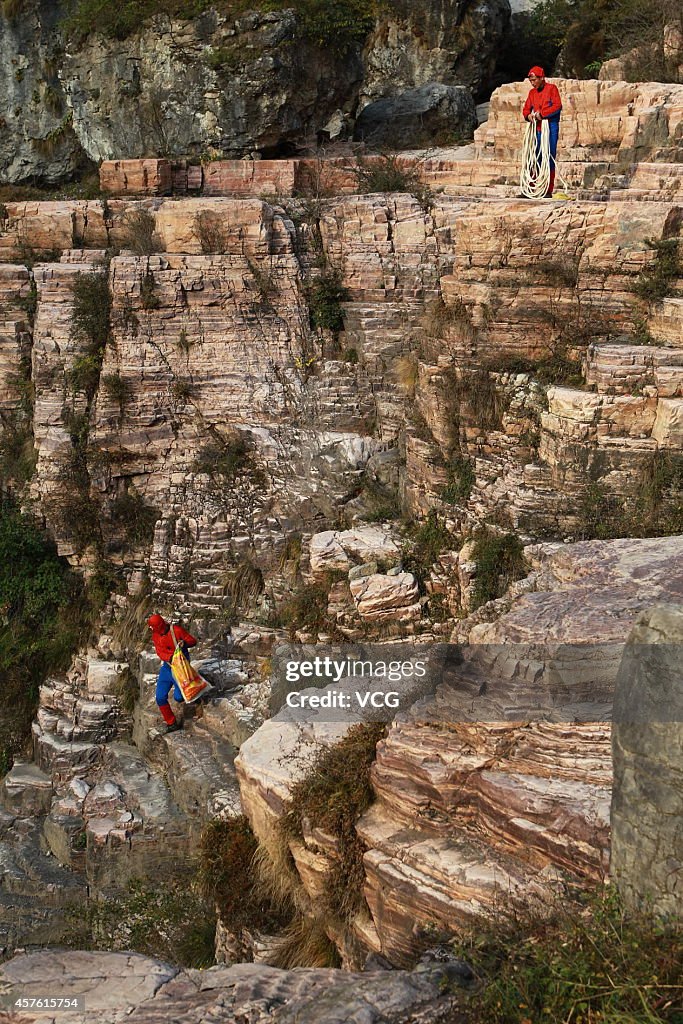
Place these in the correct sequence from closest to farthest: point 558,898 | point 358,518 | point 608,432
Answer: point 558,898
point 608,432
point 358,518

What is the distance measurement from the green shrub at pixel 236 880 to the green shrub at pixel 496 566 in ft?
10.2

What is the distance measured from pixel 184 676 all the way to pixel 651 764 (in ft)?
18.8

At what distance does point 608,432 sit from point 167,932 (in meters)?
5.49

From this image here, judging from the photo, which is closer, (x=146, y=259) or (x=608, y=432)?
(x=608, y=432)

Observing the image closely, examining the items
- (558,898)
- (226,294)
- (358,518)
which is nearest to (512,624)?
(558,898)

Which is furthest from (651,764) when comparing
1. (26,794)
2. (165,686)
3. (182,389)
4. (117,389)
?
(117,389)

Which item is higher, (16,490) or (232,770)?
(16,490)

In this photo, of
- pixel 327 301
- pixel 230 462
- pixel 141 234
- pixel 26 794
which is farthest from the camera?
pixel 141 234

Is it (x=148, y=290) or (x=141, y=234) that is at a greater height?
(x=141, y=234)

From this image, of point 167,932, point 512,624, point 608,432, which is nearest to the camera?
point 512,624

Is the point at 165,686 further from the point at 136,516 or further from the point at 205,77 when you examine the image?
the point at 205,77

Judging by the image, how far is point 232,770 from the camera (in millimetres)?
8711

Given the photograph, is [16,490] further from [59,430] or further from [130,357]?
[130,357]

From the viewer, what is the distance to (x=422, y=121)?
13516mm
